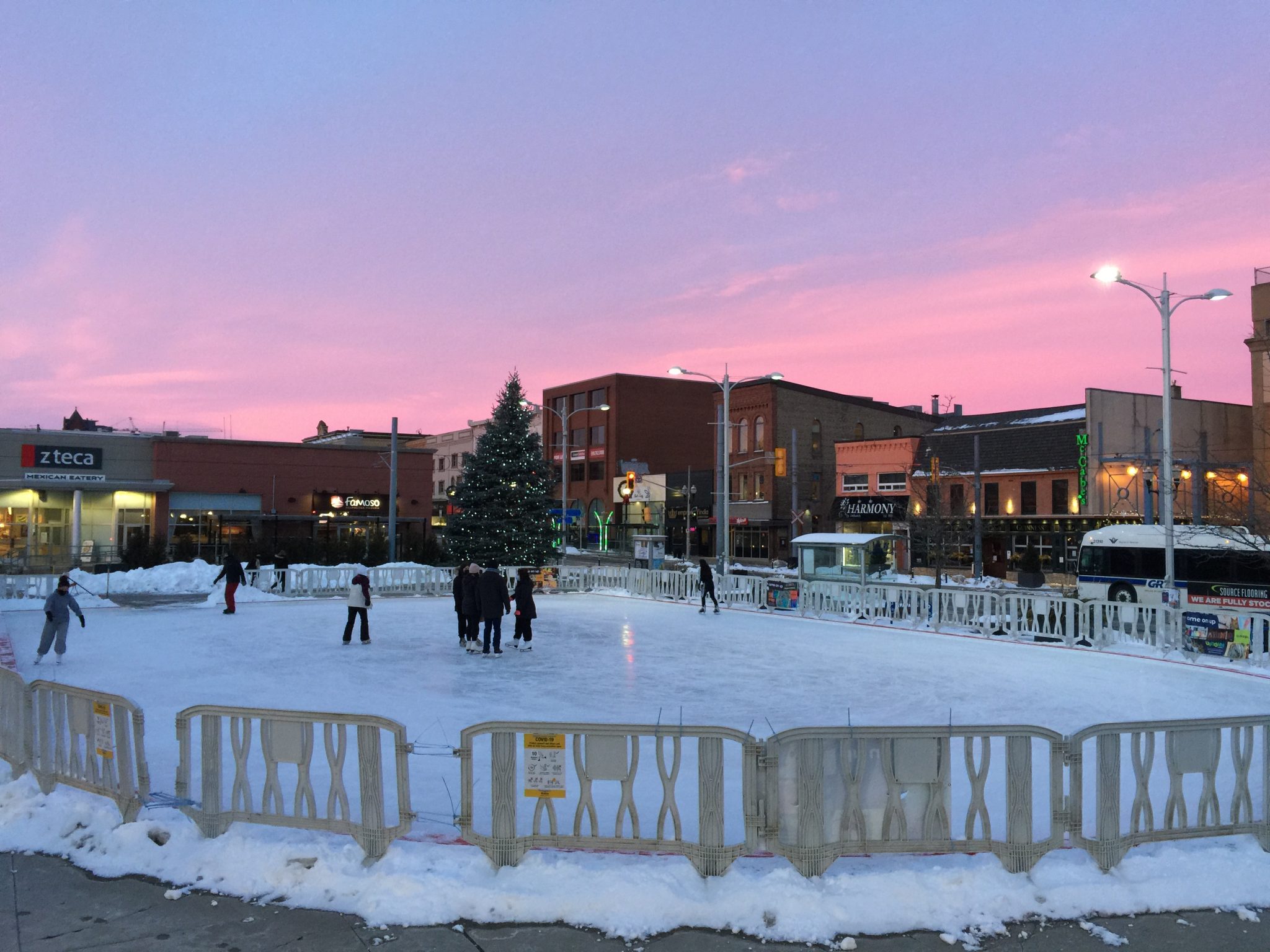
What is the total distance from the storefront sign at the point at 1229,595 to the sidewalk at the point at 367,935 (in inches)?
961

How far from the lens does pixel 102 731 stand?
7258mm

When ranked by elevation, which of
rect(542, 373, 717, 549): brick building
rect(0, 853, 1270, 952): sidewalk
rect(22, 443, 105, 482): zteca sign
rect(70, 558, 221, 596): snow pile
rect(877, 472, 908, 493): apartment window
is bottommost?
rect(0, 853, 1270, 952): sidewalk

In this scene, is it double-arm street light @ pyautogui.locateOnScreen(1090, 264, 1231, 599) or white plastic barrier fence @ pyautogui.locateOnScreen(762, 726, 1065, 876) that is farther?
double-arm street light @ pyautogui.locateOnScreen(1090, 264, 1231, 599)

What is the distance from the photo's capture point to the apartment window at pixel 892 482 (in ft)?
186

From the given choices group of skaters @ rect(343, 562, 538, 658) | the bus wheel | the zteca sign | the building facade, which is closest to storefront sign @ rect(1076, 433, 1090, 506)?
the bus wheel

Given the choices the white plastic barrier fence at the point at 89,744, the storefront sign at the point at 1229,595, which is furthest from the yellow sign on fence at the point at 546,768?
the storefront sign at the point at 1229,595

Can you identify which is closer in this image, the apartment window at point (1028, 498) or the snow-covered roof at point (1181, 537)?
the snow-covered roof at point (1181, 537)

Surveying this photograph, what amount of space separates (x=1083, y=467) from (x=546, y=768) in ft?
154

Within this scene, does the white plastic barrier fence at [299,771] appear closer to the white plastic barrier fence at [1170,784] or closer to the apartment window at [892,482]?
the white plastic barrier fence at [1170,784]

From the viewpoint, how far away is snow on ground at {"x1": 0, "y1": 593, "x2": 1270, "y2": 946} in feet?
19.1

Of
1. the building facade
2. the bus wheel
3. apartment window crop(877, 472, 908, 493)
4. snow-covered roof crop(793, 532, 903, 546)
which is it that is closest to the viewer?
snow-covered roof crop(793, 532, 903, 546)

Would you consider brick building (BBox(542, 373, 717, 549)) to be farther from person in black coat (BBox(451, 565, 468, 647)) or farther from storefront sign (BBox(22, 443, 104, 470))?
person in black coat (BBox(451, 565, 468, 647))

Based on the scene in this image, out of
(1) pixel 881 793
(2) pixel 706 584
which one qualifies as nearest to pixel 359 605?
(2) pixel 706 584

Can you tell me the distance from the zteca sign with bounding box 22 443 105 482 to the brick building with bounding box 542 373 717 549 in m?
40.3
